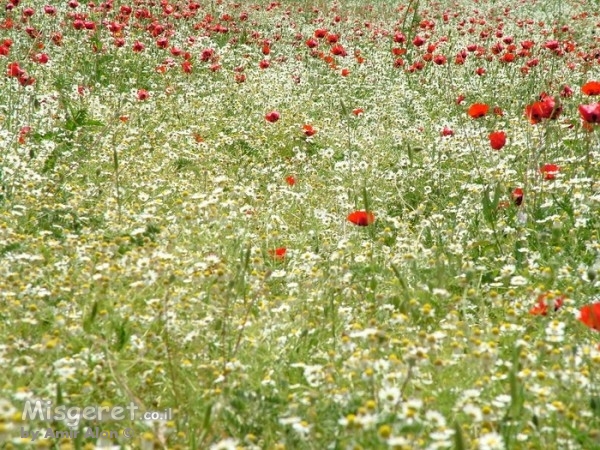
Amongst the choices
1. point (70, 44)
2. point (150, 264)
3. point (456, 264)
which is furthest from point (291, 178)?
point (70, 44)

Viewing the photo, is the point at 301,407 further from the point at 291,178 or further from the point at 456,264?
the point at 291,178

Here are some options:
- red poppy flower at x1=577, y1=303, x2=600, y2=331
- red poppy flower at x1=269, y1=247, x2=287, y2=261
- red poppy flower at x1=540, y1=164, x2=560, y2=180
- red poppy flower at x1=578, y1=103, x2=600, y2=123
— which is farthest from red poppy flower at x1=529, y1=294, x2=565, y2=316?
red poppy flower at x1=540, y1=164, x2=560, y2=180

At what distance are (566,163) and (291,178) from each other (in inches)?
74.5

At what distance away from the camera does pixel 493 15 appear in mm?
13523

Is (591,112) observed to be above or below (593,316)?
above

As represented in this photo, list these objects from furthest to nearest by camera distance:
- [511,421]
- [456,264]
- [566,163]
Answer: [566,163] < [456,264] < [511,421]

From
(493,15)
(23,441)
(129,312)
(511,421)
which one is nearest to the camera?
(23,441)

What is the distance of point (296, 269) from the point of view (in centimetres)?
330

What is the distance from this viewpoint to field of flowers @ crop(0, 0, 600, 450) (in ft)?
6.98

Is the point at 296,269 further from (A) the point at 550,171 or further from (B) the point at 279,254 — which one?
(A) the point at 550,171

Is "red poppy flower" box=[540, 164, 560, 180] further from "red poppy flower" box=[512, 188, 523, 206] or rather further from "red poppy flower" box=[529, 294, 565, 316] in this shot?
"red poppy flower" box=[529, 294, 565, 316]

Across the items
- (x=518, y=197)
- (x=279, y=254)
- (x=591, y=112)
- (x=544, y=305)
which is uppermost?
(x=591, y=112)

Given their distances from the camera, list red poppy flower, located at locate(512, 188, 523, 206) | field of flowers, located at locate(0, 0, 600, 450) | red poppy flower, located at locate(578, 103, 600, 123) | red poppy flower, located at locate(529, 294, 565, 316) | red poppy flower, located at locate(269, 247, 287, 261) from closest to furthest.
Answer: field of flowers, located at locate(0, 0, 600, 450)
red poppy flower, located at locate(529, 294, 565, 316)
red poppy flower, located at locate(578, 103, 600, 123)
red poppy flower, located at locate(269, 247, 287, 261)
red poppy flower, located at locate(512, 188, 523, 206)

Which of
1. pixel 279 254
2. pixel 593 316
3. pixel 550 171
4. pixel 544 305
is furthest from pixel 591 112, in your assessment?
pixel 279 254
